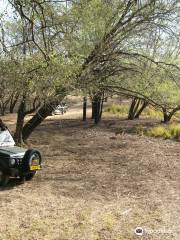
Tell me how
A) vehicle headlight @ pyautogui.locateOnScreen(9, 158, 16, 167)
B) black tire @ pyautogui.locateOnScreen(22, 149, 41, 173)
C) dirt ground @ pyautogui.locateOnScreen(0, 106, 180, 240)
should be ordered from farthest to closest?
black tire @ pyautogui.locateOnScreen(22, 149, 41, 173) < vehicle headlight @ pyautogui.locateOnScreen(9, 158, 16, 167) < dirt ground @ pyautogui.locateOnScreen(0, 106, 180, 240)

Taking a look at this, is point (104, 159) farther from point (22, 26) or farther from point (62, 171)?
point (22, 26)

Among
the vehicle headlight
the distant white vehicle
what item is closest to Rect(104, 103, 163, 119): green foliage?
the distant white vehicle

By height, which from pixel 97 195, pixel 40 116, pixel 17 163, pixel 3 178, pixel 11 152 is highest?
pixel 40 116

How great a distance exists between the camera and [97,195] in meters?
9.61

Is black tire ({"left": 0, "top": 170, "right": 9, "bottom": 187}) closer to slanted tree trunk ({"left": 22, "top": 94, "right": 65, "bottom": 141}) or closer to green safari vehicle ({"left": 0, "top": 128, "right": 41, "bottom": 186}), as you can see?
green safari vehicle ({"left": 0, "top": 128, "right": 41, "bottom": 186})

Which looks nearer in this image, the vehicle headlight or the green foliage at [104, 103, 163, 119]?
the vehicle headlight

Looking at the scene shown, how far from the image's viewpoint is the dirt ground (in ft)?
24.6

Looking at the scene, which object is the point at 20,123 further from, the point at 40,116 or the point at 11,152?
the point at 11,152

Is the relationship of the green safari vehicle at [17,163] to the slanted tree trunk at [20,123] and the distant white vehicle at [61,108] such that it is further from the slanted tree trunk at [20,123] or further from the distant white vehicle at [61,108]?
the distant white vehicle at [61,108]

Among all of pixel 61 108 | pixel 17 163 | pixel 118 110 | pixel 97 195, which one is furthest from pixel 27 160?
pixel 118 110

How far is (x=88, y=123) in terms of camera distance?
2288cm

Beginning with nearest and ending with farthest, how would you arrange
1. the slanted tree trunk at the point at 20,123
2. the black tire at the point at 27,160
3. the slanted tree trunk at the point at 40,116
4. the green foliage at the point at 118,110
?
the black tire at the point at 27,160 < the slanted tree trunk at the point at 40,116 < the slanted tree trunk at the point at 20,123 < the green foliage at the point at 118,110

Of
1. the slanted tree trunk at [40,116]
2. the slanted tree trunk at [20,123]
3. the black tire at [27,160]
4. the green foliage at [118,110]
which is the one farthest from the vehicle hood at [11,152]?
the green foliage at [118,110]

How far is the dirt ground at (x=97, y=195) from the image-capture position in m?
7.50
